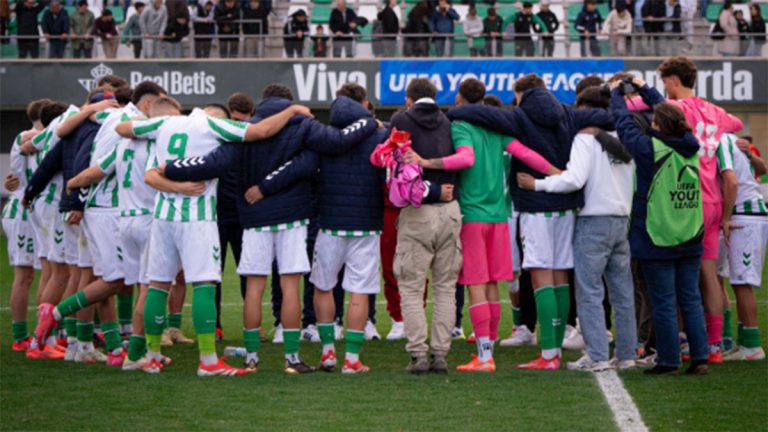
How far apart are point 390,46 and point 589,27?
162 inches

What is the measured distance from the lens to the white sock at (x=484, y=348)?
8914mm

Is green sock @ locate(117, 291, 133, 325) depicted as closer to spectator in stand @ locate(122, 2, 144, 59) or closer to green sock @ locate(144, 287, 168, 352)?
green sock @ locate(144, 287, 168, 352)

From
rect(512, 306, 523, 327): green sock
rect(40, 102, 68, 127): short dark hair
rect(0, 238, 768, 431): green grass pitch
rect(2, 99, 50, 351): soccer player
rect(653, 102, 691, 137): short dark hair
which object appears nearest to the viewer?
rect(0, 238, 768, 431): green grass pitch

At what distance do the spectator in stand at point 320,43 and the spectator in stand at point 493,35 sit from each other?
3.31 m

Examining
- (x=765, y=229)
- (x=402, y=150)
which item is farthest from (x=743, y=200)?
(x=402, y=150)

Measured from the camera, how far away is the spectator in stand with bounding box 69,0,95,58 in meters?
26.3

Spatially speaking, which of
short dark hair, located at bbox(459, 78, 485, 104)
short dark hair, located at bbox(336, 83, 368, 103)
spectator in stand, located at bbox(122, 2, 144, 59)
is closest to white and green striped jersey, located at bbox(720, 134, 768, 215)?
short dark hair, located at bbox(459, 78, 485, 104)

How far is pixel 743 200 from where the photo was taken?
31.8 feet

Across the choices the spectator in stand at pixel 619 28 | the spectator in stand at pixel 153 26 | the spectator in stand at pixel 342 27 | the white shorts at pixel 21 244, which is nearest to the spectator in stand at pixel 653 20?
the spectator in stand at pixel 619 28

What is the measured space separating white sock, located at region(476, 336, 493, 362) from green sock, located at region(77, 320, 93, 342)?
301 cm

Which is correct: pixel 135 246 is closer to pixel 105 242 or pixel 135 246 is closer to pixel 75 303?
pixel 105 242

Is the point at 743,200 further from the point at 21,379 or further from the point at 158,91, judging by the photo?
the point at 21,379

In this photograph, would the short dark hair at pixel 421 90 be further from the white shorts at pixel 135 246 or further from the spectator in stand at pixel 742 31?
the spectator in stand at pixel 742 31

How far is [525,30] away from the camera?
26.2 metres
